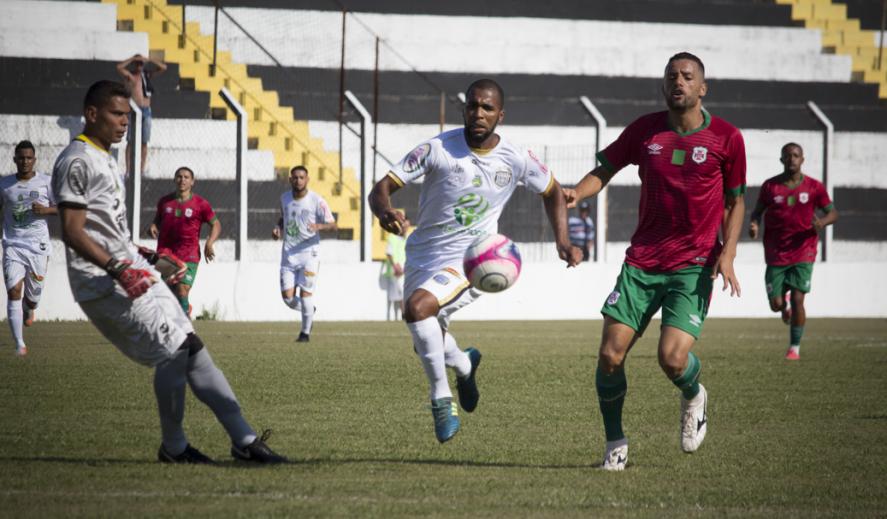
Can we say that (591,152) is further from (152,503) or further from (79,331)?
(152,503)

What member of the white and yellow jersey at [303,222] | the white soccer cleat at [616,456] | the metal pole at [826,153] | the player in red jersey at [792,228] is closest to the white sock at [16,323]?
the white and yellow jersey at [303,222]

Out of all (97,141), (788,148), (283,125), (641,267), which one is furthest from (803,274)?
(283,125)

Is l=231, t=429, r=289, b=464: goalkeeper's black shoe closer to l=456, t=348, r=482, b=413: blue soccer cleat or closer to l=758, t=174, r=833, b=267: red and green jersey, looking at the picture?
l=456, t=348, r=482, b=413: blue soccer cleat

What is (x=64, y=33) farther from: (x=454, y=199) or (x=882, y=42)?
(x=454, y=199)

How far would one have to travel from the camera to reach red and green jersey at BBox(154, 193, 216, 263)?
17219mm

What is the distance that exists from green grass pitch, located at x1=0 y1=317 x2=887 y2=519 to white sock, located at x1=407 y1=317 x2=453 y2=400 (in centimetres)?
43

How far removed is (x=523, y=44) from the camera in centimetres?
3244

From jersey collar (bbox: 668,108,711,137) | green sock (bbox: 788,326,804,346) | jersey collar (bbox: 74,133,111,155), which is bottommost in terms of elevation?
green sock (bbox: 788,326,804,346)

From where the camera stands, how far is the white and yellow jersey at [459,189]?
8258 mm

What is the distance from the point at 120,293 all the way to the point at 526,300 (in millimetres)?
18347

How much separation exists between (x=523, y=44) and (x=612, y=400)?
25869 millimetres

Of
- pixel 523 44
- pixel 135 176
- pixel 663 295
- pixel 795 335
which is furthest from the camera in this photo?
pixel 523 44

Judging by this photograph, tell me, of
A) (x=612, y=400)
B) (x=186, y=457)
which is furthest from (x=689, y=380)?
(x=186, y=457)

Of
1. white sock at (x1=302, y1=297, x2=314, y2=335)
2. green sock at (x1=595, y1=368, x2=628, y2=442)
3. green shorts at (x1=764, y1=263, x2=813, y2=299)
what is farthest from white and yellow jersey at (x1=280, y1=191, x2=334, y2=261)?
green sock at (x1=595, y1=368, x2=628, y2=442)
